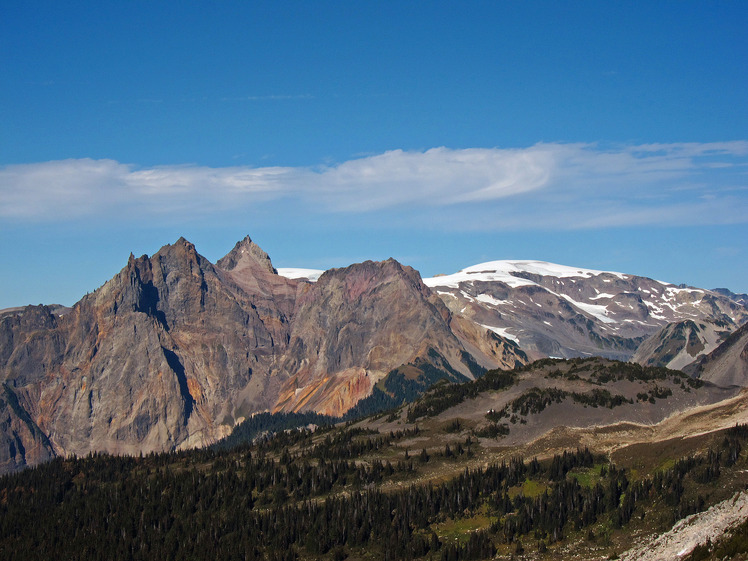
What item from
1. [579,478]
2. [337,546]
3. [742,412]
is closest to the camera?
[337,546]

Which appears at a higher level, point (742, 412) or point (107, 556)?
point (742, 412)

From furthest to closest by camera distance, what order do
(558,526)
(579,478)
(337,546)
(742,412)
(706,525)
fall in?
(742,412)
(579,478)
(337,546)
(558,526)
(706,525)

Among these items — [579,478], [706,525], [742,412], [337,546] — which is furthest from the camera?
[742,412]

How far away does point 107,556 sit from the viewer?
18638cm

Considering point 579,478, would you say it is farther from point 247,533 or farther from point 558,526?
point 247,533

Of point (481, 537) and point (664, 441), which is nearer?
point (481, 537)

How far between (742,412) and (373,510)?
86.0m

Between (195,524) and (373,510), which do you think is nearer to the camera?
(373,510)

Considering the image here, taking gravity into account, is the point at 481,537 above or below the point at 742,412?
below

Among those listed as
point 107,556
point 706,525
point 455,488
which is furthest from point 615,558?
point 107,556

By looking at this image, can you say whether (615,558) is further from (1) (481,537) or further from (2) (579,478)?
(2) (579,478)

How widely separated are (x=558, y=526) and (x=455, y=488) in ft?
100

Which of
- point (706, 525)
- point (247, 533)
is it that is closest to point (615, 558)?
point (706, 525)

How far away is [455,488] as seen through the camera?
18462 centimetres
